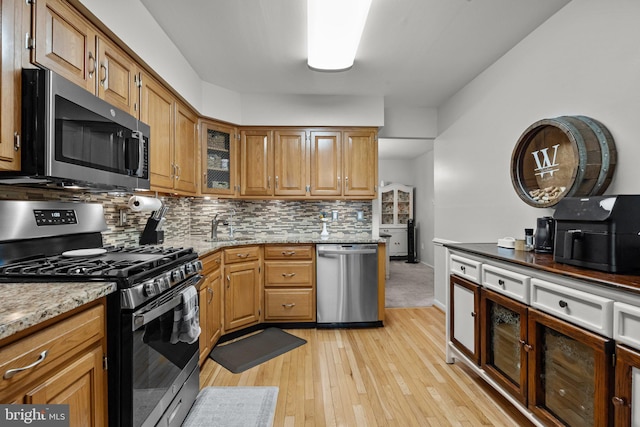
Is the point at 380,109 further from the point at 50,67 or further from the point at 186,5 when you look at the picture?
the point at 50,67

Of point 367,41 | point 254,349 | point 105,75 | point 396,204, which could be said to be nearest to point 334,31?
point 367,41

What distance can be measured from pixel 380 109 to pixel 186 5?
2.25 meters

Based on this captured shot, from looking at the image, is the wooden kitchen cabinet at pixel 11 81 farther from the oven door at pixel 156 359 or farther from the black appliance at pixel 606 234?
the black appliance at pixel 606 234

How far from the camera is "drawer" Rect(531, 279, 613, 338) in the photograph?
1.29 m

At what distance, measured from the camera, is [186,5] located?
208 centimetres

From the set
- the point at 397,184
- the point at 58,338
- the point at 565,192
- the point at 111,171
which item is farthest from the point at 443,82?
the point at 397,184

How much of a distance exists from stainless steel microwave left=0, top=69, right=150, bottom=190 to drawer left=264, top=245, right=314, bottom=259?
1731 millimetres

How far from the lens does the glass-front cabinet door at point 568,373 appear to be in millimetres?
1285

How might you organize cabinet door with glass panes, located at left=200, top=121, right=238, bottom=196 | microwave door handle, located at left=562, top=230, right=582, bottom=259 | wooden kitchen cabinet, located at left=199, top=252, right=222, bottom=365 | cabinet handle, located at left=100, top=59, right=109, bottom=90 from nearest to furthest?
microwave door handle, located at left=562, top=230, right=582, bottom=259 → cabinet handle, located at left=100, top=59, right=109, bottom=90 → wooden kitchen cabinet, located at left=199, top=252, right=222, bottom=365 → cabinet door with glass panes, located at left=200, top=121, right=238, bottom=196

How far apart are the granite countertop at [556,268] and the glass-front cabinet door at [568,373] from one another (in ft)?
0.77

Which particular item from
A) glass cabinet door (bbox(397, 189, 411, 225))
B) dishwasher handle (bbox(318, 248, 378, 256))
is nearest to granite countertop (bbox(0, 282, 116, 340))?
dishwasher handle (bbox(318, 248, 378, 256))

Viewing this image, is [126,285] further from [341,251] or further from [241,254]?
[341,251]

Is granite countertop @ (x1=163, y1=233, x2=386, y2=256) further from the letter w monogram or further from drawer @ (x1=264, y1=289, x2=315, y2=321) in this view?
the letter w monogram

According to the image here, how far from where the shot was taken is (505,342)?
193cm
